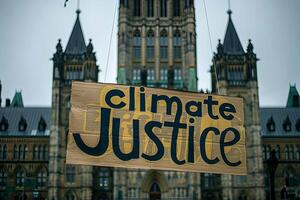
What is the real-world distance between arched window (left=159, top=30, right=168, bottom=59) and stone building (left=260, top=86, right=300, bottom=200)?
19.5m

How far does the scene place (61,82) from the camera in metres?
64.6

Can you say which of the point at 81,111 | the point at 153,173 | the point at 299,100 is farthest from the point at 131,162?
the point at 299,100

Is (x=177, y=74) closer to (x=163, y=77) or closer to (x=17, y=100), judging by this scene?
(x=163, y=77)

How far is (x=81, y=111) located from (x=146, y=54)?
181 ft

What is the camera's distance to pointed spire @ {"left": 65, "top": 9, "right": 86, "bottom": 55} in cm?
6731

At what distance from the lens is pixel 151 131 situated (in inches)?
548

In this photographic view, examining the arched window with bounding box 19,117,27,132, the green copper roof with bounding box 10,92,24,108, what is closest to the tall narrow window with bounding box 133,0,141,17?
the arched window with bounding box 19,117,27,132

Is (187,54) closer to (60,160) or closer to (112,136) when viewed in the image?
(60,160)

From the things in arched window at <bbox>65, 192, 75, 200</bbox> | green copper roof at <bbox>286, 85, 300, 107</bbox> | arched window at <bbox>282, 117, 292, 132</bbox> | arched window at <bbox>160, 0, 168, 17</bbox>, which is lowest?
arched window at <bbox>65, 192, 75, 200</bbox>

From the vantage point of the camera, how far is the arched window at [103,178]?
63938 millimetres

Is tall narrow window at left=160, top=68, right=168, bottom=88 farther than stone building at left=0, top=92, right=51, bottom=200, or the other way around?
stone building at left=0, top=92, right=51, bottom=200

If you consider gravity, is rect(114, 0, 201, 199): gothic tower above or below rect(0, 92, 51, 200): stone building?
above

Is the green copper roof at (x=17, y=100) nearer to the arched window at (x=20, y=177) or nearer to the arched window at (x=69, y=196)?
the arched window at (x=20, y=177)

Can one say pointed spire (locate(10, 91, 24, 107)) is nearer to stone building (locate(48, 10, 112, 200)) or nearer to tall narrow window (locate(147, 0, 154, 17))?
stone building (locate(48, 10, 112, 200))
